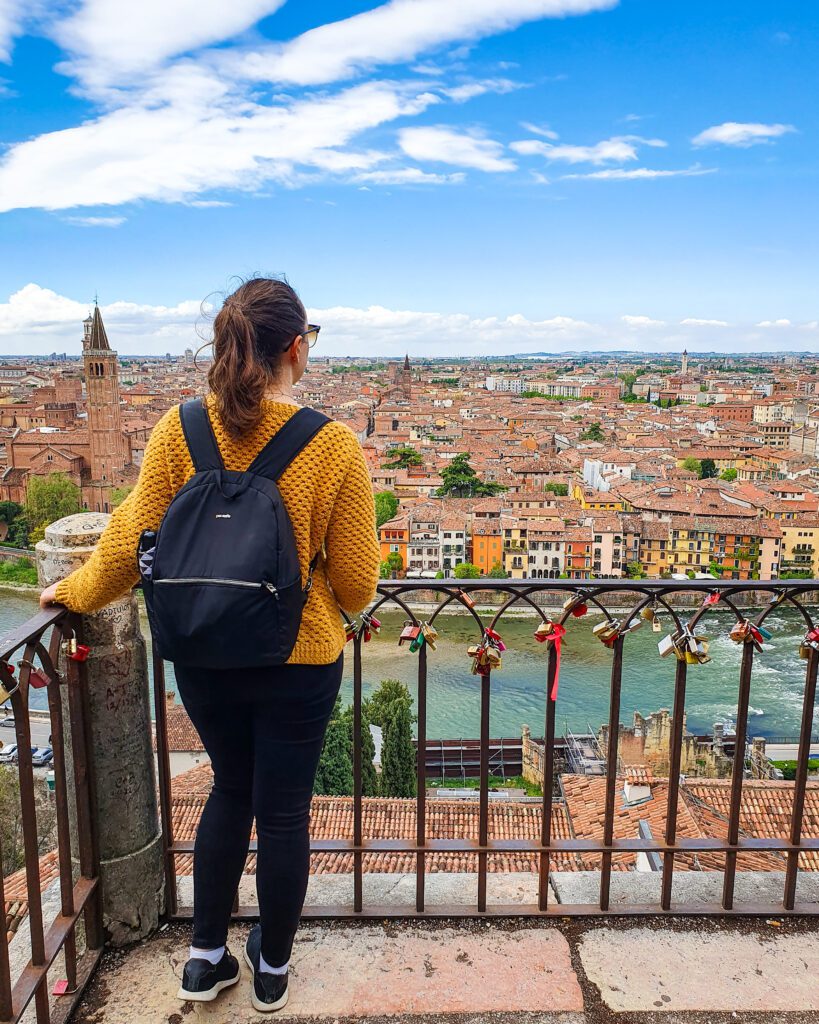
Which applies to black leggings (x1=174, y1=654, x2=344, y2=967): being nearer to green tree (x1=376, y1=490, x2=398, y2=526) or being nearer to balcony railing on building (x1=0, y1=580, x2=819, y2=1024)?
balcony railing on building (x1=0, y1=580, x2=819, y2=1024)

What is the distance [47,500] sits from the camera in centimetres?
2794

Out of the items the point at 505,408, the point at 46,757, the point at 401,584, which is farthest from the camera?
the point at 505,408

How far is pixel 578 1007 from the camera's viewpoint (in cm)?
123

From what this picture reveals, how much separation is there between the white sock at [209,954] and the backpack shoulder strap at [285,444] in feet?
2.26

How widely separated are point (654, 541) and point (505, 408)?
36.0 meters

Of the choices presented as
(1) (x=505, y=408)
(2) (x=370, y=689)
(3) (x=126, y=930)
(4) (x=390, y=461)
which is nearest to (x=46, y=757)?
(2) (x=370, y=689)

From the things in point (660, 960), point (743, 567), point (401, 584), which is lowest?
point (743, 567)

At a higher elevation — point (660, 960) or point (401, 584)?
point (401, 584)

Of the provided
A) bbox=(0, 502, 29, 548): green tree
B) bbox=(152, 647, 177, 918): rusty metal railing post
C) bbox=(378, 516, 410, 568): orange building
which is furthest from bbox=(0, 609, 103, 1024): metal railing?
bbox=(0, 502, 29, 548): green tree

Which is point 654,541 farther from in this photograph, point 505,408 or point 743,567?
point 505,408

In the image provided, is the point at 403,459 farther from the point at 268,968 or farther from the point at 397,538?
the point at 268,968

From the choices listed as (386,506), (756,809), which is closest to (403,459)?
(386,506)

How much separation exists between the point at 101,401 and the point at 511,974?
3206cm

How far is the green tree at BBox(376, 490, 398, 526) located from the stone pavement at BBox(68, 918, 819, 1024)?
2330 cm
